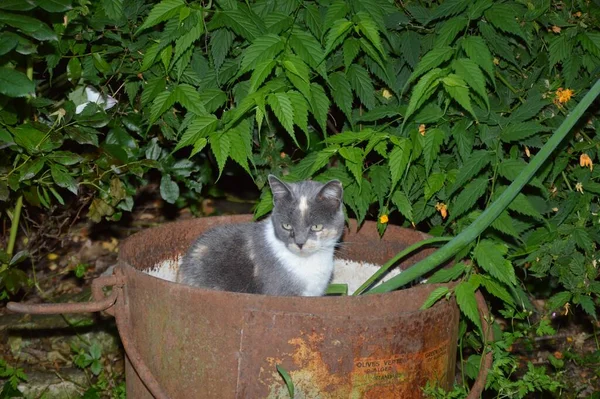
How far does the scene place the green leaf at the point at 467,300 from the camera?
7.88ft

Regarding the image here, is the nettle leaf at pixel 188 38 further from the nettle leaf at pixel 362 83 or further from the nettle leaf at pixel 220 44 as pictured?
the nettle leaf at pixel 362 83

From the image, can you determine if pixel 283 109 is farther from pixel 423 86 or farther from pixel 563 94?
pixel 563 94

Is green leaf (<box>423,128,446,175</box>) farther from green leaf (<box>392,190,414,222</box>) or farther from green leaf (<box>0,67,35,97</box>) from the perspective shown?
green leaf (<box>0,67,35,97</box>)

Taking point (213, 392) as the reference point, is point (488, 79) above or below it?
above

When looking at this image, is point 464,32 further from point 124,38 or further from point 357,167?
point 124,38

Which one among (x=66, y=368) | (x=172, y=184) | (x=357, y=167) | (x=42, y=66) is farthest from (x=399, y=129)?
(x=66, y=368)

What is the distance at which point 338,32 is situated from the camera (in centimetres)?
257

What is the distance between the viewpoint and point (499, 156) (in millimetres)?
2725

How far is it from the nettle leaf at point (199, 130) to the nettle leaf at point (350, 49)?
0.52 m

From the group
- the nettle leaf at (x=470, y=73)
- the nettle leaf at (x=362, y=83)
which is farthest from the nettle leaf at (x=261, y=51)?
the nettle leaf at (x=470, y=73)

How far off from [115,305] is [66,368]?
1.69 m

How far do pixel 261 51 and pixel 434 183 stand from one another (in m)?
0.82

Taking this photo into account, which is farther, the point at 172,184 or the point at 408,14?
the point at 172,184

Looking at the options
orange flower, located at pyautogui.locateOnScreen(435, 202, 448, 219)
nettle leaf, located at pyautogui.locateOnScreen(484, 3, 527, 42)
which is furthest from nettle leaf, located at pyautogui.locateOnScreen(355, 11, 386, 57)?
orange flower, located at pyautogui.locateOnScreen(435, 202, 448, 219)
